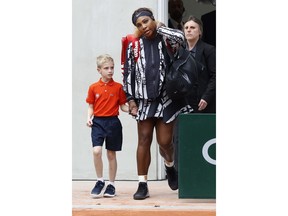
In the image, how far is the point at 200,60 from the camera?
29.0 feet

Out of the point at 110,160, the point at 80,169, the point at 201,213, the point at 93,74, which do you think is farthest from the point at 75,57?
the point at 201,213

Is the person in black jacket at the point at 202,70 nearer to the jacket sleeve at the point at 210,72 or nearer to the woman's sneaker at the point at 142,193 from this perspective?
the jacket sleeve at the point at 210,72

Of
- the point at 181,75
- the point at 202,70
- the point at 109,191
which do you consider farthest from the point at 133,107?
the point at 109,191

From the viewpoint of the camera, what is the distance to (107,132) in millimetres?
8961

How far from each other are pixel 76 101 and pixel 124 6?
1.19 metres

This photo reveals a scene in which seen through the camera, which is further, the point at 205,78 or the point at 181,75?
the point at 205,78

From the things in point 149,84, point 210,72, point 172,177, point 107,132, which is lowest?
point 172,177

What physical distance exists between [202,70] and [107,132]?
3.52ft

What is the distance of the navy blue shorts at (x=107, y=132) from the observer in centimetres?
895

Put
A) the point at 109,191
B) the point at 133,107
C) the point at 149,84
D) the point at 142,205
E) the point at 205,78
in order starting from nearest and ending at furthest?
1. the point at 142,205
2. the point at 149,84
3. the point at 133,107
4. the point at 205,78
5. the point at 109,191

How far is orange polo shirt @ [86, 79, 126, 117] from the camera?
8953 mm

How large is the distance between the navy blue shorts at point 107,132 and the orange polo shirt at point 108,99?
6 centimetres

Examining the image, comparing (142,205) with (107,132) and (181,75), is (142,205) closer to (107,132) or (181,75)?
(107,132)
